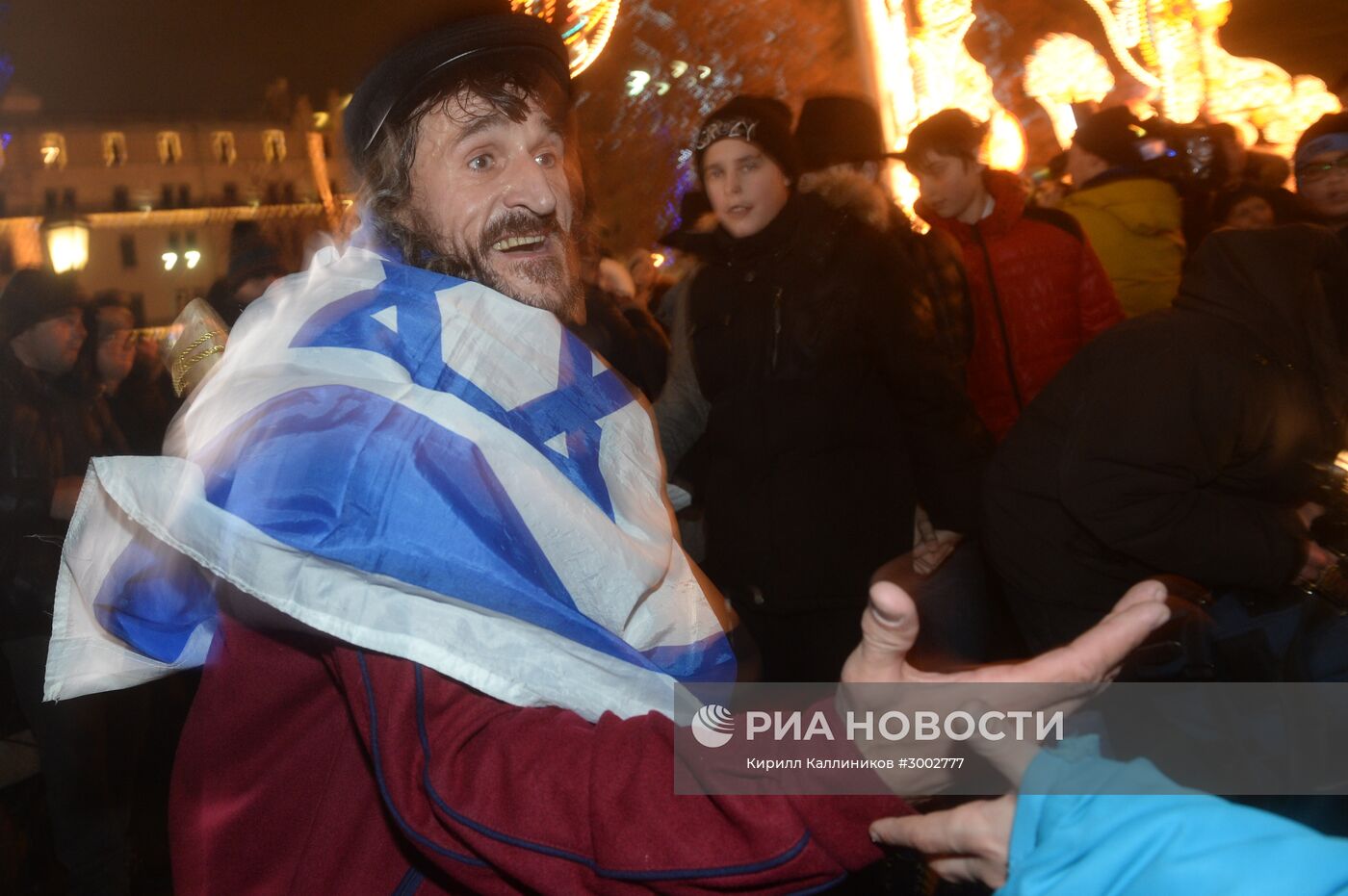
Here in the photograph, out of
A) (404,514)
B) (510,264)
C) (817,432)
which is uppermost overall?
(510,264)

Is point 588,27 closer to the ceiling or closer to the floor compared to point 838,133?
closer to the ceiling

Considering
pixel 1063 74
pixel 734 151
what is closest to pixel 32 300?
pixel 734 151

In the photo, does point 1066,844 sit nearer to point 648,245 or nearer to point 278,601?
point 278,601

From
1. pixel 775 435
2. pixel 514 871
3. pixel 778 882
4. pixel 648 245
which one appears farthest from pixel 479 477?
pixel 648 245

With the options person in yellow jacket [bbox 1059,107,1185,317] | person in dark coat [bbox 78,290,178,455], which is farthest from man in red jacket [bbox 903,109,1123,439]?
person in dark coat [bbox 78,290,178,455]

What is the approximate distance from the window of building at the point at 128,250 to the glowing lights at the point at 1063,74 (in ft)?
158

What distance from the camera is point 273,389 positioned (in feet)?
3.72

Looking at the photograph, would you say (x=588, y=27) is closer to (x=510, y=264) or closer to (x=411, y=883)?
(x=510, y=264)

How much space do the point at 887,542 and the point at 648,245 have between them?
5.98m

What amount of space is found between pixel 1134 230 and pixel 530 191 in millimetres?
2908

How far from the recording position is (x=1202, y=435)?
6.92ft

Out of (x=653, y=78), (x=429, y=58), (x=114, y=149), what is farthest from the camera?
(x=114, y=149)

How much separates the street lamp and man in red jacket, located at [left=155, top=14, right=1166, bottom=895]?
4104 millimetres

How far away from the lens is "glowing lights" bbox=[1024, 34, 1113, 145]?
1103 centimetres
